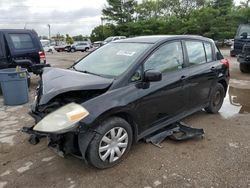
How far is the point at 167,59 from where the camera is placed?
13.5ft

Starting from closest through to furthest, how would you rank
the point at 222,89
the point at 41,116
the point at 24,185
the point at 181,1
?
the point at 24,185 < the point at 41,116 < the point at 222,89 < the point at 181,1

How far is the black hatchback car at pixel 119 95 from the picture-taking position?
3080 millimetres

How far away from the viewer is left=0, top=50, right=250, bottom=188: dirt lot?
3.09 metres

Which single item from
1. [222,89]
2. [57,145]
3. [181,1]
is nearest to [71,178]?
[57,145]

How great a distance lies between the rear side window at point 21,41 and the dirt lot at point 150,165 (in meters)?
4.17

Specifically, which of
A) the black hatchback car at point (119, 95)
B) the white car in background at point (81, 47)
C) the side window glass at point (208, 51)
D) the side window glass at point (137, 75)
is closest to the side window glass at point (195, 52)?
the black hatchback car at point (119, 95)

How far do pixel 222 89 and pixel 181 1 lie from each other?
45.3m

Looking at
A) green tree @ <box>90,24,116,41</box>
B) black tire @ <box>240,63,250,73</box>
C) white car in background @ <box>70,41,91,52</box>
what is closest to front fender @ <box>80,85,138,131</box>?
black tire @ <box>240,63,250,73</box>

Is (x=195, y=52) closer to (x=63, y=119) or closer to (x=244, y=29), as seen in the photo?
(x=63, y=119)

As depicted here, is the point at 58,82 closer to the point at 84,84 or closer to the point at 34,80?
the point at 84,84

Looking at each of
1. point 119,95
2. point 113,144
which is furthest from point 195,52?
point 113,144

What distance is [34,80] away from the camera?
9945 millimetres

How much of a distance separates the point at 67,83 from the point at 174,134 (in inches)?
74.5

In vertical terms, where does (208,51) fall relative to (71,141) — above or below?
above
